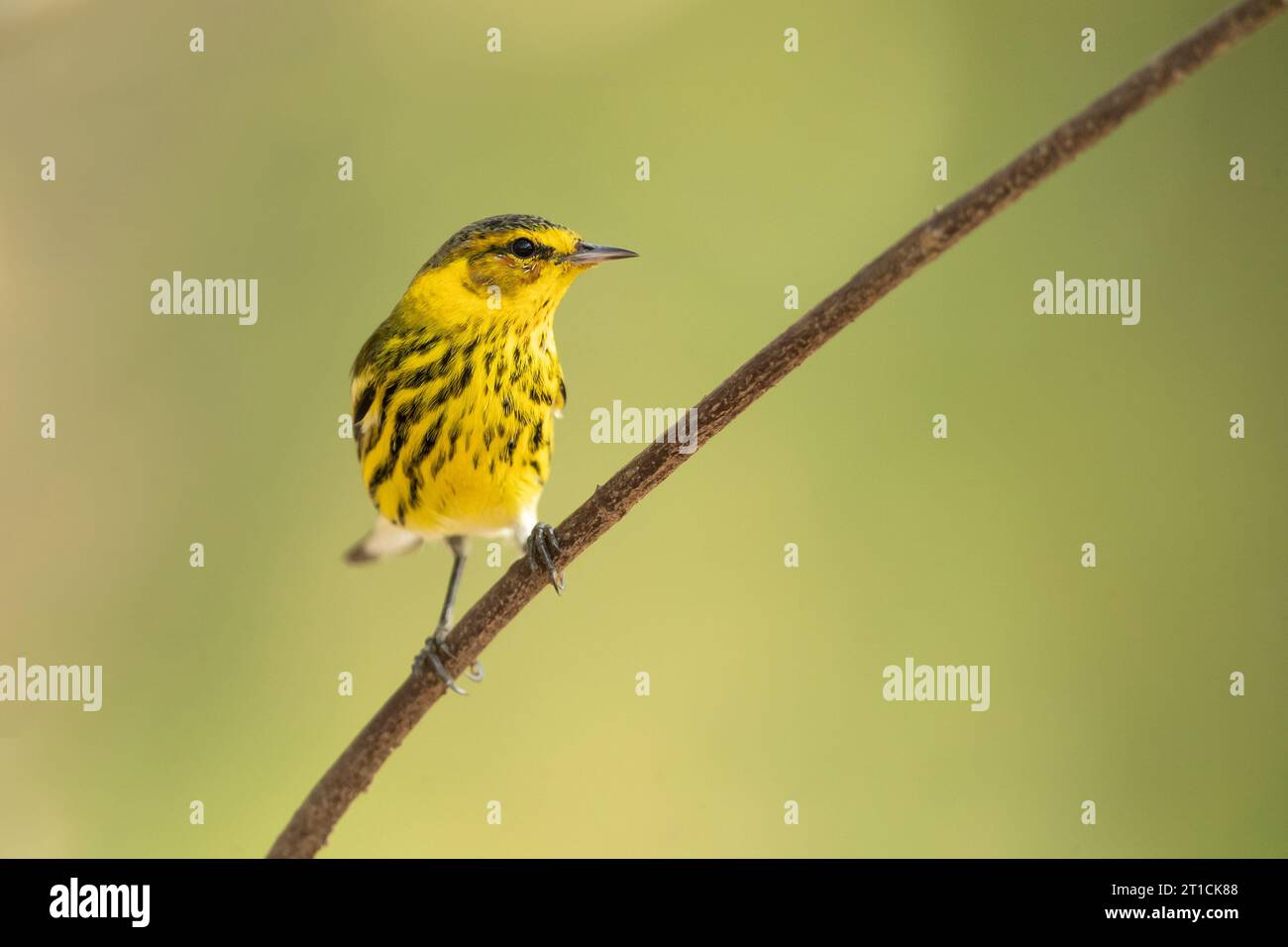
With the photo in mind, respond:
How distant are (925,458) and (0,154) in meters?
4.35

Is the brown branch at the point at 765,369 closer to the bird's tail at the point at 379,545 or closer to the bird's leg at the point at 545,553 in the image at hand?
the bird's leg at the point at 545,553

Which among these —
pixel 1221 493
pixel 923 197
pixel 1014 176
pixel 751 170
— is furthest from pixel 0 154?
pixel 1221 493

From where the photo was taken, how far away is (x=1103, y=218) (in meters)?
5.51

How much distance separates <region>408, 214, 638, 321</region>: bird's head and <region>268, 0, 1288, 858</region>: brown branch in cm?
97

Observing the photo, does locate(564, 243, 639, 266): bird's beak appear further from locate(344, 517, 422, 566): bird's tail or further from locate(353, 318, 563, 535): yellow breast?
locate(344, 517, 422, 566): bird's tail

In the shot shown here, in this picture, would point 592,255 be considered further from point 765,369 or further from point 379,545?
point 379,545

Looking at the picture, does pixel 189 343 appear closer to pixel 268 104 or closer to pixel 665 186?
pixel 268 104

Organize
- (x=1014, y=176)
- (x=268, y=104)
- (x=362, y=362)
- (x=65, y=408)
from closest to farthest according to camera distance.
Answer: (x=1014, y=176) < (x=362, y=362) < (x=65, y=408) < (x=268, y=104)

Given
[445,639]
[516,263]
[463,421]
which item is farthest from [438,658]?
[516,263]

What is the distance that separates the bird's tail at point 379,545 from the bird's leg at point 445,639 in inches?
6.4

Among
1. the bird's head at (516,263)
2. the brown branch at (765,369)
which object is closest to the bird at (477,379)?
the bird's head at (516,263)

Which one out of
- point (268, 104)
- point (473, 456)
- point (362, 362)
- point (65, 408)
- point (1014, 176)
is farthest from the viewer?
point (268, 104)

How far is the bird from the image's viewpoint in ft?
10.1

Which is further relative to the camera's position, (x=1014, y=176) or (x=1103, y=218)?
(x=1103, y=218)
